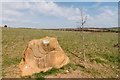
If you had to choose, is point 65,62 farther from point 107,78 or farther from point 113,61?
point 113,61

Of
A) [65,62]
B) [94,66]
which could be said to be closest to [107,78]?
[94,66]

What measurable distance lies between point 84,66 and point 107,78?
1.96 metres

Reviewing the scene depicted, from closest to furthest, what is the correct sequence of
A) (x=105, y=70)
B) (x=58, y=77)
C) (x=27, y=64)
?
(x=58, y=77), (x=27, y=64), (x=105, y=70)

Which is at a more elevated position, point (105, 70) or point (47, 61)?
point (47, 61)

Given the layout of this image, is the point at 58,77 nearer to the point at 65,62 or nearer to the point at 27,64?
the point at 65,62

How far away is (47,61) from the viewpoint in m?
7.39

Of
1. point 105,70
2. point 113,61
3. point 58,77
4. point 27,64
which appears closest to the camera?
point 58,77

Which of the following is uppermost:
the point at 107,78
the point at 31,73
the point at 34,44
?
the point at 34,44

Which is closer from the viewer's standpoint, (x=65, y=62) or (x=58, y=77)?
(x=58, y=77)

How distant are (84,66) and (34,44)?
4.79 meters

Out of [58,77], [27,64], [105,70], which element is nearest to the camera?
[58,77]

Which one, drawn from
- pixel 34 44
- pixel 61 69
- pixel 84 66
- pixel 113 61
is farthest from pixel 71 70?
pixel 113 61

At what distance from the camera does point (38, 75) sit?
6605mm

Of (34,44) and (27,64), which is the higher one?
→ (34,44)
